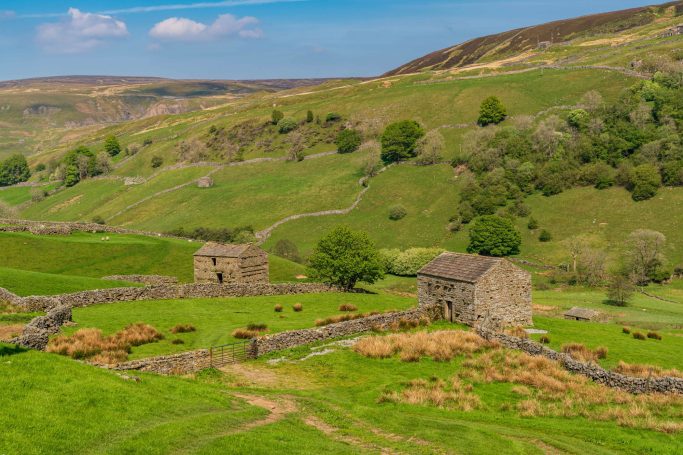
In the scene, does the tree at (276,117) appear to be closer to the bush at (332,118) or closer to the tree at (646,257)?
the bush at (332,118)

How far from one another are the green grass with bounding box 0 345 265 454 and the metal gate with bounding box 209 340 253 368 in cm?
786

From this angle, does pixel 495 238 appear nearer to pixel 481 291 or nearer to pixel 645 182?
pixel 645 182

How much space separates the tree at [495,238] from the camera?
318 ft

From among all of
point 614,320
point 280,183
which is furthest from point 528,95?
point 614,320

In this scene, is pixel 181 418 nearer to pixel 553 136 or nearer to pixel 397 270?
pixel 397 270

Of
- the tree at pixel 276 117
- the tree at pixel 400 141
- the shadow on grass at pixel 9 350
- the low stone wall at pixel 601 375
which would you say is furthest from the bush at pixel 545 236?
the tree at pixel 276 117

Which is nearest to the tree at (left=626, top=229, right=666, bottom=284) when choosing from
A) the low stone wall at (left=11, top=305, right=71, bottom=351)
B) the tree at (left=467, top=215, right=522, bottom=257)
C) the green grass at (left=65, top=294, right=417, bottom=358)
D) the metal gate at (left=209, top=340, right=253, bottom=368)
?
the tree at (left=467, top=215, right=522, bottom=257)

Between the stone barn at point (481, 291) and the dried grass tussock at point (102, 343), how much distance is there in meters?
22.2

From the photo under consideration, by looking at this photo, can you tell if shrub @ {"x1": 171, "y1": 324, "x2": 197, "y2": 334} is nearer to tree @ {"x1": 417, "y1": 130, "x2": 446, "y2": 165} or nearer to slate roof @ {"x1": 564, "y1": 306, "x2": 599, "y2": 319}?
slate roof @ {"x1": 564, "y1": 306, "x2": 599, "y2": 319}

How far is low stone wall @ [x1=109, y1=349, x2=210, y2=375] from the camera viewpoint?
91.1 ft

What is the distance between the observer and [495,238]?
318ft

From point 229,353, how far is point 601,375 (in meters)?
20.1

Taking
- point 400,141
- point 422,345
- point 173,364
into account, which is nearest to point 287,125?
point 400,141

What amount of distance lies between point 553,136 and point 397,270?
51.3 m
